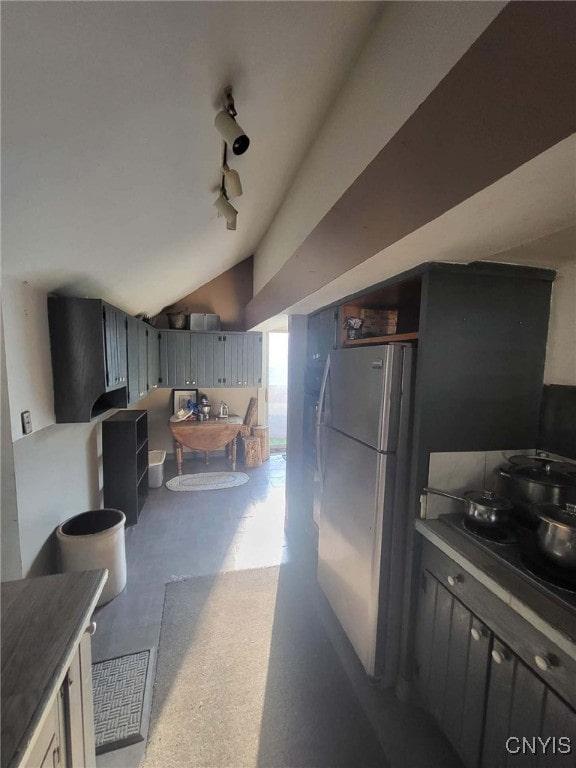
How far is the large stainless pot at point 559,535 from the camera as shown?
1065mm

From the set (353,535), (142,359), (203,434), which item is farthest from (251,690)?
(203,434)

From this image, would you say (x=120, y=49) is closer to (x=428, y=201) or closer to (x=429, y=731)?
(x=428, y=201)

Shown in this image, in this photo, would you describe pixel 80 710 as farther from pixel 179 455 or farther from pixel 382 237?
pixel 179 455

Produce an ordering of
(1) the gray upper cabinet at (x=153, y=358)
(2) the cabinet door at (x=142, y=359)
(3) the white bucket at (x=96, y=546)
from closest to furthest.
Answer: (3) the white bucket at (x=96, y=546)
(2) the cabinet door at (x=142, y=359)
(1) the gray upper cabinet at (x=153, y=358)

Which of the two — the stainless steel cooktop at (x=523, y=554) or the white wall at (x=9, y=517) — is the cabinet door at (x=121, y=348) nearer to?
the white wall at (x=9, y=517)

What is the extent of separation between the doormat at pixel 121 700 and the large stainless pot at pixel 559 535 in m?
1.89

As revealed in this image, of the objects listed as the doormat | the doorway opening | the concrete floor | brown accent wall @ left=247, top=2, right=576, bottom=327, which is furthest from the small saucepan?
the doorway opening

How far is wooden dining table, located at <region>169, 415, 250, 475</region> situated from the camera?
4.49m

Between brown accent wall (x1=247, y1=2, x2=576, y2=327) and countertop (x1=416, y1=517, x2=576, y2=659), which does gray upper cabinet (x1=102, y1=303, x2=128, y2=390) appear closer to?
brown accent wall (x1=247, y1=2, x2=576, y2=327)

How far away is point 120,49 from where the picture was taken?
0.63 meters

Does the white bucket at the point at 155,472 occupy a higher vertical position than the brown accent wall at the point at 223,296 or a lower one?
lower

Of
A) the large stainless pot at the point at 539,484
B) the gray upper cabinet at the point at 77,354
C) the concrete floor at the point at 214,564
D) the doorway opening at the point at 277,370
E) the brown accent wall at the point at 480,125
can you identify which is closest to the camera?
the brown accent wall at the point at 480,125

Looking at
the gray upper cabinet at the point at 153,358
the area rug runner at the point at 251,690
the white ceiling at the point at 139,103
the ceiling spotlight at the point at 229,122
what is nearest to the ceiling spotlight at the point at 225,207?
the white ceiling at the point at 139,103

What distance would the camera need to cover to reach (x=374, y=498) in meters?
1.62
